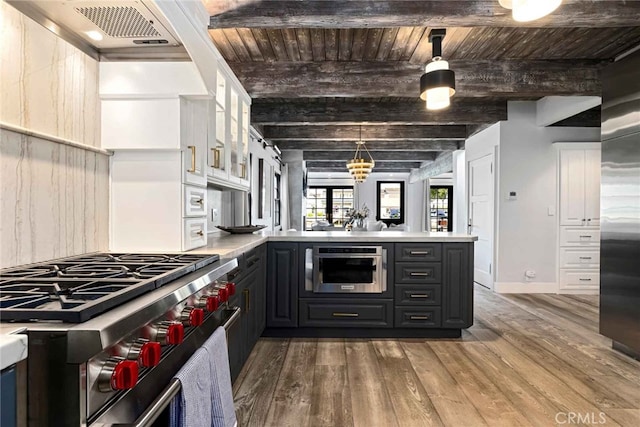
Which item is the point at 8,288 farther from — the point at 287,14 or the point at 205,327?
the point at 287,14

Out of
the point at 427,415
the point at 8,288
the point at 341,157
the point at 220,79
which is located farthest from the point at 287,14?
the point at 341,157

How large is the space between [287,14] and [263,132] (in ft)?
12.4

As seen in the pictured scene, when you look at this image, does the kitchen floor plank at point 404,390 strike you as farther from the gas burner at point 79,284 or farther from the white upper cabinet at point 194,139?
the white upper cabinet at point 194,139

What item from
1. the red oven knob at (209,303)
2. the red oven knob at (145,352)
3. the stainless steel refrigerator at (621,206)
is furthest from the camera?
the stainless steel refrigerator at (621,206)

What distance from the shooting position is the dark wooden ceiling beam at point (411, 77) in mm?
3605

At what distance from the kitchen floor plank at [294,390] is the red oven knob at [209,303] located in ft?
3.02

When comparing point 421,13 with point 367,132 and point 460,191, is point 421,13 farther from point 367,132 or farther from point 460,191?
point 460,191

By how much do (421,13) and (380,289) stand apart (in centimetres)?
214

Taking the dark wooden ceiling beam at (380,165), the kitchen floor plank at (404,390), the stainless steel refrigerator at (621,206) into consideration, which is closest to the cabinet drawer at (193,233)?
the kitchen floor plank at (404,390)

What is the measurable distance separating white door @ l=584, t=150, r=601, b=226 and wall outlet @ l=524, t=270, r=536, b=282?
3.27 ft

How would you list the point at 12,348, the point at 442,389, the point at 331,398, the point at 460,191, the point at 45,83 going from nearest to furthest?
1. the point at 12,348
2. the point at 45,83
3. the point at 331,398
4. the point at 442,389
5. the point at 460,191

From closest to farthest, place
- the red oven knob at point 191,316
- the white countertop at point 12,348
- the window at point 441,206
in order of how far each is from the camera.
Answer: the white countertop at point 12,348, the red oven knob at point 191,316, the window at point 441,206

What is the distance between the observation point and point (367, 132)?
6285 millimetres

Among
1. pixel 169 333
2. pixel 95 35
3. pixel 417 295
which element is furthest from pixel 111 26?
pixel 417 295
